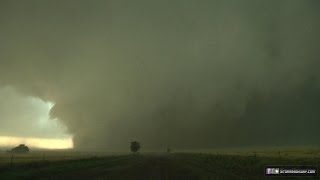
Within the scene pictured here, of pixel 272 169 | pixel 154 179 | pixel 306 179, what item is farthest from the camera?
pixel 306 179

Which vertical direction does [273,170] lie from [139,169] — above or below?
Answer: above

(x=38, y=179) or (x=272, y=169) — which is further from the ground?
(x=272, y=169)

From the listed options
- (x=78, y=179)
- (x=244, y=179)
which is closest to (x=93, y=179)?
(x=78, y=179)

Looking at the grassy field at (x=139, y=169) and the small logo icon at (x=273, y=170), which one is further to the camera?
the grassy field at (x=139, y=169)

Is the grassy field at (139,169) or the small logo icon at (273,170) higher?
the small logo icon at (273,170)

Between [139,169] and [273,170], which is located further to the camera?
[139,169]

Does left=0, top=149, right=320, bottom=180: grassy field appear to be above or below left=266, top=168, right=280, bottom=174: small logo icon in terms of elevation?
below

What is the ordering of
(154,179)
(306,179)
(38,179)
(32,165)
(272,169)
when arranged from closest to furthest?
(272,169), (154,179), (38,179), (306,179), (32,165)

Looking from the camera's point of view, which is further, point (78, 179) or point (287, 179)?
point (287, 179)

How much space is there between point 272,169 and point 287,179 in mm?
15929

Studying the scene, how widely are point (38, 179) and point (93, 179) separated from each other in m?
5.52

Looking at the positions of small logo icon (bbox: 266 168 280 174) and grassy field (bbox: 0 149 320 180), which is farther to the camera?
grassy field (bbox: 0 149 320 180)

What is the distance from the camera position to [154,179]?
30.7 m

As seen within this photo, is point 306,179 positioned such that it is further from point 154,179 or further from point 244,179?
point 154,179
